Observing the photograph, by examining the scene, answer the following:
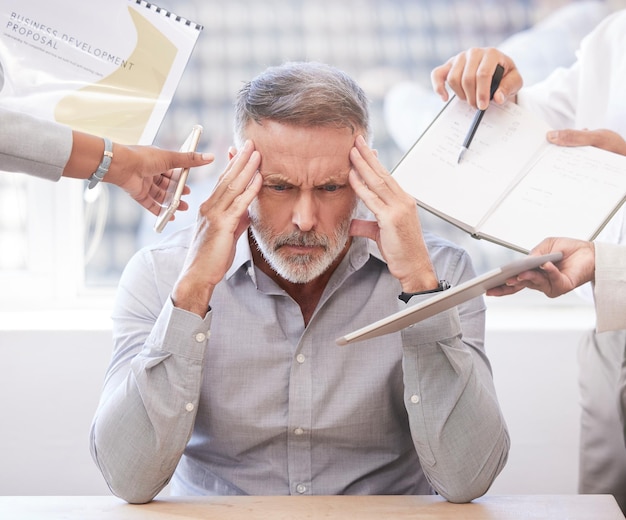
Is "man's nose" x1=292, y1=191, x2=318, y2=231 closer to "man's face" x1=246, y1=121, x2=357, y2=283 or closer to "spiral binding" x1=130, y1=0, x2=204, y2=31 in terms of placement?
"man's face" x1=246, y1=121, x2=357, y2=283

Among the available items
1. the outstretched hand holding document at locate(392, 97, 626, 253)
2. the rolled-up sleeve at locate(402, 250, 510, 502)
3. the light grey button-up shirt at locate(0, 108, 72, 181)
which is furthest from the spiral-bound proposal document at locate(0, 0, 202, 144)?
the rolled-up sleeve at locate(402, 250, 510, 502)

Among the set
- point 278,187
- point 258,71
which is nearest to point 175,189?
point 278,187

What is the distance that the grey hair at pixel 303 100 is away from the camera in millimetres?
1794

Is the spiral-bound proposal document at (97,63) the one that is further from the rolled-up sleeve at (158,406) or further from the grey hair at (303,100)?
the rolled-up sleeve at (158,406)

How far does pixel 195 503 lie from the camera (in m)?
1.51

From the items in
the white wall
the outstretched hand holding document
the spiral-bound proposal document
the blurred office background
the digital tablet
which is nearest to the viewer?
the digital tablet

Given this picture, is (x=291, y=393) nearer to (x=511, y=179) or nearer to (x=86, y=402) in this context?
(x=511, y=179)

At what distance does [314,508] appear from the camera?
147cm

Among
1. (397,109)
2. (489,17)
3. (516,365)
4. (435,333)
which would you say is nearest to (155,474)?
(435,333)

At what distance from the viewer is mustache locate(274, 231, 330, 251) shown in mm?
1803

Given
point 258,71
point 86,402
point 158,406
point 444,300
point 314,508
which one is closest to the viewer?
point 444,300

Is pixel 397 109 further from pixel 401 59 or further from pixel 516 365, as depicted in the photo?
pixel 516 365

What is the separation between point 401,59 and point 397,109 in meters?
0.18

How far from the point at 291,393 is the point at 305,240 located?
319mm
